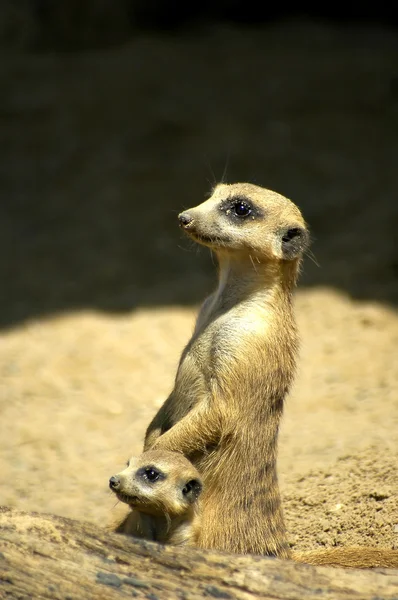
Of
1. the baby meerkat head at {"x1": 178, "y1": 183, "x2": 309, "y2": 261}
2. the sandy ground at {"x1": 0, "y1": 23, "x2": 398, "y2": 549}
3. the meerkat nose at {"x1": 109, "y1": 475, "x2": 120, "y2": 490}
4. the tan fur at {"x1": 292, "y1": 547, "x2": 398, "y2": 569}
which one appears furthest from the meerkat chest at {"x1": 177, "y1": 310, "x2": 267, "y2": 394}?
the sandy ground at {"x1": 0, "y1": 23, "x2": 398, "y2": 549}

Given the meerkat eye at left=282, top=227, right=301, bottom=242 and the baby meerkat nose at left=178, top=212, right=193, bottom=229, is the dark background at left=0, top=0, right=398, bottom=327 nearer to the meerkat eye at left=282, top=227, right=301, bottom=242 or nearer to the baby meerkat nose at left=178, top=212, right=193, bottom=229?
the meerkat eye at left=282, top=227, right=301, bottom=242

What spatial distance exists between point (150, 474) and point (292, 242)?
3.70 ft

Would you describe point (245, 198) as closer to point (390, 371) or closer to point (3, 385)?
point (390, 371)

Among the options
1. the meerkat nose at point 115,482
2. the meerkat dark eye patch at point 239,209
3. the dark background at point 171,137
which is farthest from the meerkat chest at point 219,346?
the dark background at point 171,137

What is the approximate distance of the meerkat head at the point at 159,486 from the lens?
3645 millimetres

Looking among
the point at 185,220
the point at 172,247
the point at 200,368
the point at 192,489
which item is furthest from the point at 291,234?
the point at 172,247

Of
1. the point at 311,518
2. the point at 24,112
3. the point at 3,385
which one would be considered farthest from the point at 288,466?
the point at 24,112

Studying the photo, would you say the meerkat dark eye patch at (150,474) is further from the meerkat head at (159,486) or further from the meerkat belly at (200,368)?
the meerkat belly at (200,368)

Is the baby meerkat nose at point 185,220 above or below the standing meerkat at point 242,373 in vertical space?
above

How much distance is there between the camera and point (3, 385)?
647cm

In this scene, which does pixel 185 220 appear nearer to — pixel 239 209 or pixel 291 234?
pixel 239 209

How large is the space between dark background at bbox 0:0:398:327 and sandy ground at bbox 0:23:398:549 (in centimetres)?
2

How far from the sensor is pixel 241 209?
13.2 feet

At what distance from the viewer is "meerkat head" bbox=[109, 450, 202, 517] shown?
3.64 meters
